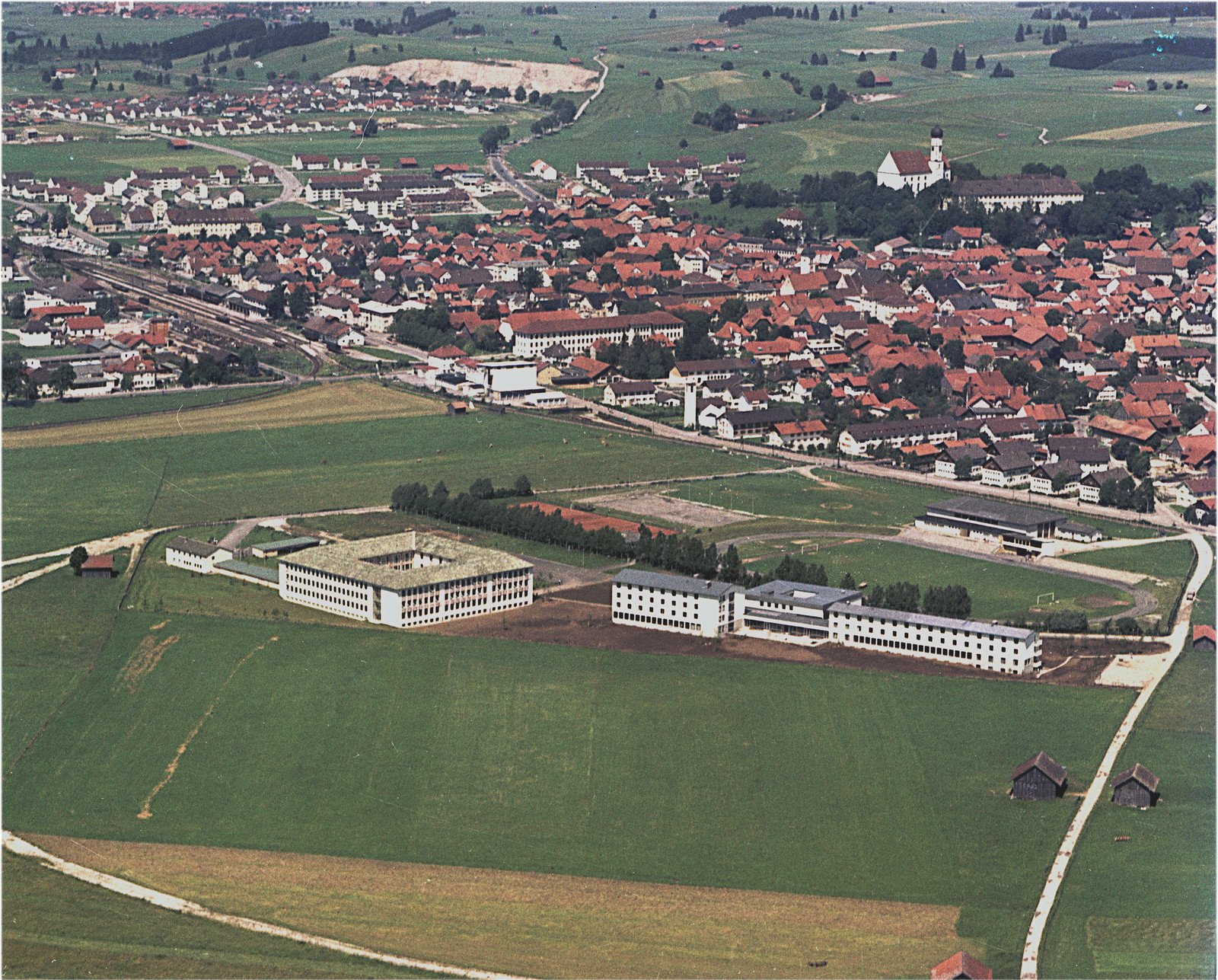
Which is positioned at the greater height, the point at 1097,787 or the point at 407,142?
the point at 1097,787

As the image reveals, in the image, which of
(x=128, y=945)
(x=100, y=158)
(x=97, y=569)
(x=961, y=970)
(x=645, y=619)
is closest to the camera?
(x=961, y=970)

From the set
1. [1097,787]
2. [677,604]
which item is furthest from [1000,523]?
[1097,787]

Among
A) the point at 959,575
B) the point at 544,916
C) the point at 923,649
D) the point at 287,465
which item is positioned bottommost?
the point at 287,465

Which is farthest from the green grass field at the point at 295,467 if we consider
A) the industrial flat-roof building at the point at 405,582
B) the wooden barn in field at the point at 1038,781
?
the wooden barn in field at the point at 1038,781

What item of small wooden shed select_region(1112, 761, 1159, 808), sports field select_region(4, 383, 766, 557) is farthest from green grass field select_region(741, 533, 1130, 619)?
small wooden shed select_region(1112, 761, 1159, 808)

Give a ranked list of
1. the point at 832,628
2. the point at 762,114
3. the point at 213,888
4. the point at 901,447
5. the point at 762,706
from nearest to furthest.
Answer: the point at 213,888
the point at 762,706
the point at 832,628
the point at 901,447
the point at 762,114

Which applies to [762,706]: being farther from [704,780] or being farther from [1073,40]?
[1073,40]

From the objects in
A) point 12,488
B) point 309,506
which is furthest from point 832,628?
point 12,488

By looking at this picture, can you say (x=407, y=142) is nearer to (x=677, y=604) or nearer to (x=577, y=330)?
(x=577, y=330)
